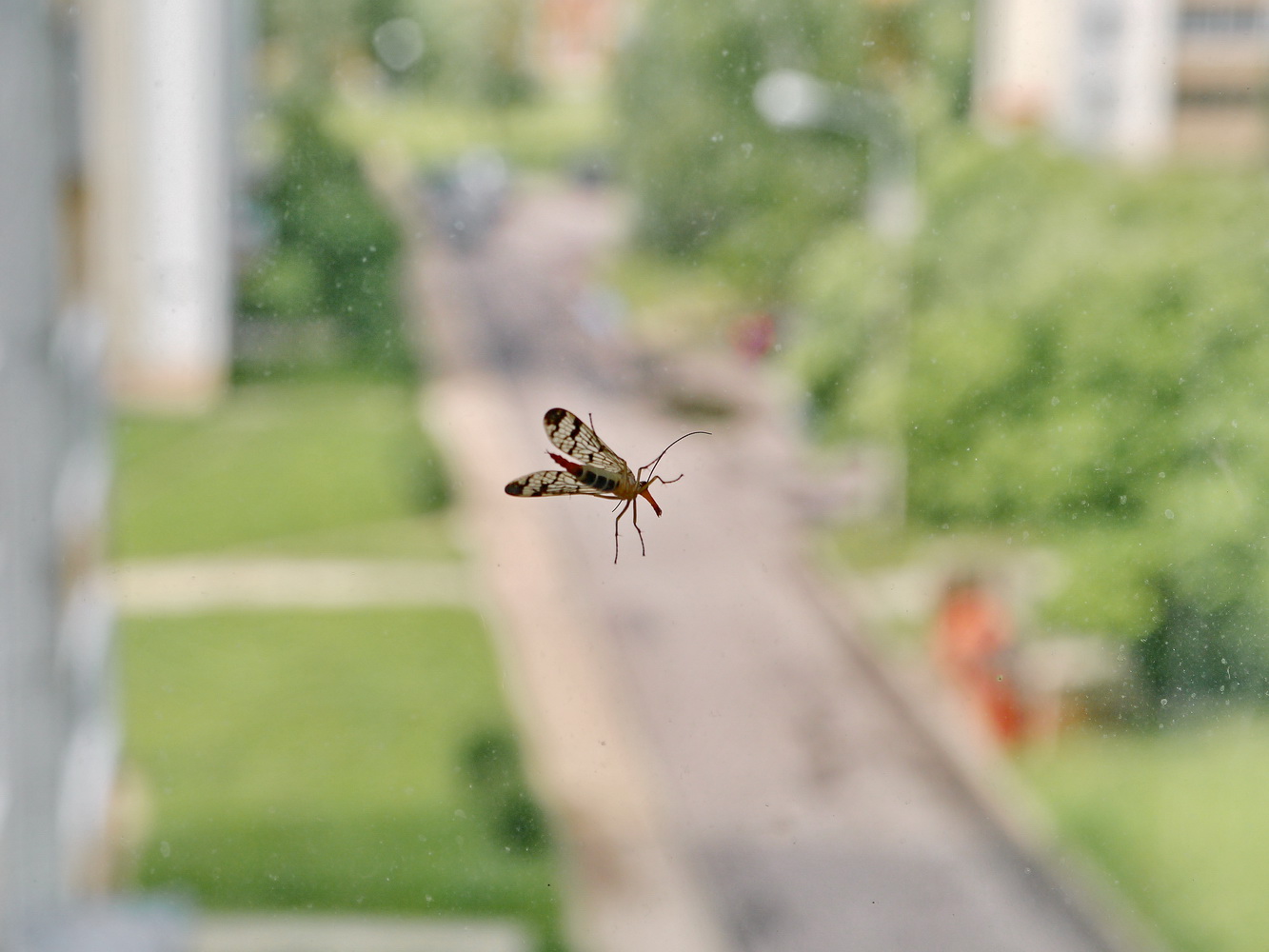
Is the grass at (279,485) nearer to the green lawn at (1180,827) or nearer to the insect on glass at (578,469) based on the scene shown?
the green lawn at (1180,827)

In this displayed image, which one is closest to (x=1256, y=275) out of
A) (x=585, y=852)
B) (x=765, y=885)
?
(x=765, y=885)

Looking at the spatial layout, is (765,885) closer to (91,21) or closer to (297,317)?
(297,317)

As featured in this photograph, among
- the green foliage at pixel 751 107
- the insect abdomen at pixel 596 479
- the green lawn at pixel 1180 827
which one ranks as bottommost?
the green lawn at pixel 1180 827

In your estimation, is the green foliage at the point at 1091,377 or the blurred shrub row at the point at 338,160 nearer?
the green foliage at the point at 1091,377

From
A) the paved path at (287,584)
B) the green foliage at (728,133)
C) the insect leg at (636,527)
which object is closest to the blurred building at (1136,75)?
the green foliage at (728,133)

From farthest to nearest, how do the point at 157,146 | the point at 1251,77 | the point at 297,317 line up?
the point at 157,146, the point at 1251,77, the point at 297,317

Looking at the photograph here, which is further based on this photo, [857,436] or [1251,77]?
[857,436]

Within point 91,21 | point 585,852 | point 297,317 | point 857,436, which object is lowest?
point 585,852
